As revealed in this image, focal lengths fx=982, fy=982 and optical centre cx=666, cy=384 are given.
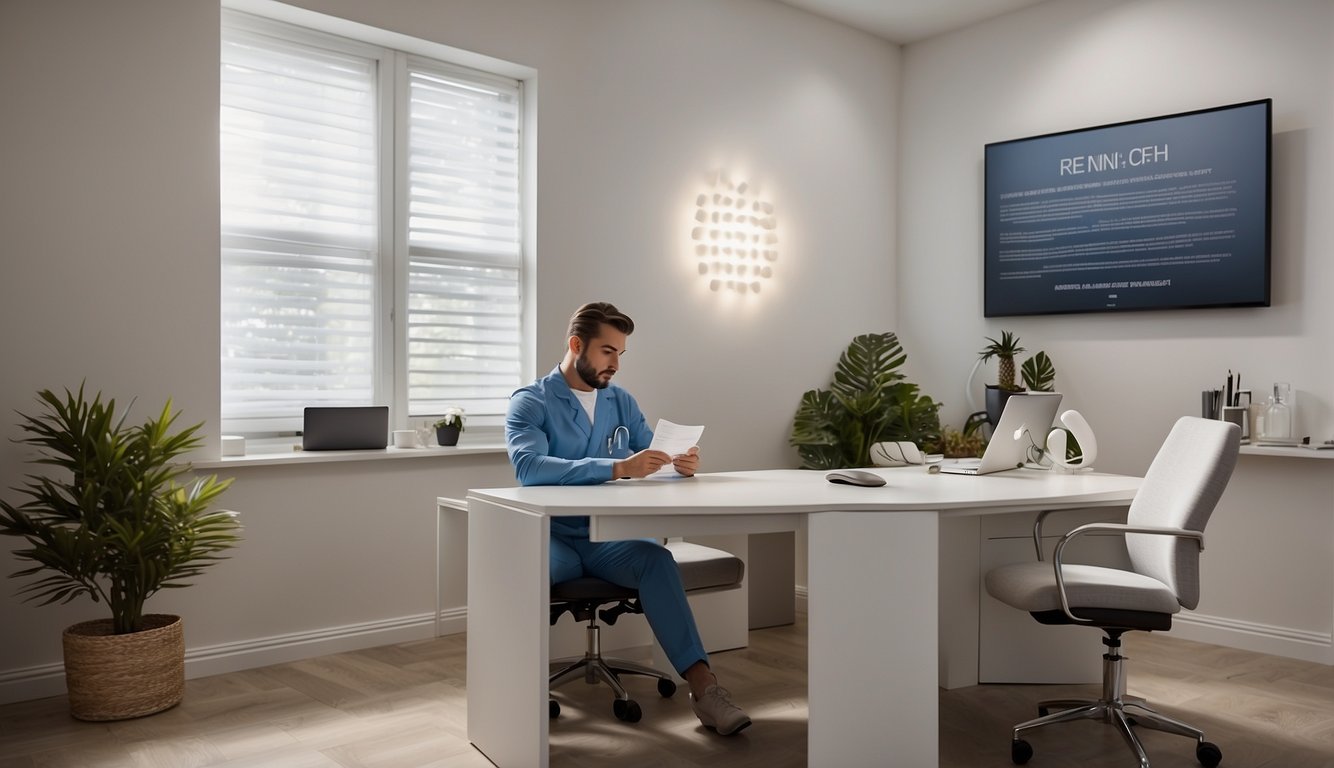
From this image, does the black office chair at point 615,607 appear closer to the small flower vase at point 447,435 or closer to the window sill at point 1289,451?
the small flower vase at point 447,435

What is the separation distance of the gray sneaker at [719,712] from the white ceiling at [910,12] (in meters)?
3.91

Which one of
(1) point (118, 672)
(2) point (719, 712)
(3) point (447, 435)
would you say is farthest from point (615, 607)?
(1) point (118, 672)

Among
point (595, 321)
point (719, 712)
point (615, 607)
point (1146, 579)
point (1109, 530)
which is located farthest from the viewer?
point (615, 607)

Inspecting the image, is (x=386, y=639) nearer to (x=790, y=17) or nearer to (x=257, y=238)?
(x=257, y=238)

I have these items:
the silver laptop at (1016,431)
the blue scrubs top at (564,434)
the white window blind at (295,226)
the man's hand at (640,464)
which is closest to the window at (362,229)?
the white window blind at (295,226)

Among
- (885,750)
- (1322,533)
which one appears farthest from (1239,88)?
(885,750)

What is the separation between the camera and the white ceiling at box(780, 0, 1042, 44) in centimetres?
532

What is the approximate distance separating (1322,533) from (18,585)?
500 centimetres

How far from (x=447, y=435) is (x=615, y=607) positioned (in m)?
1.31

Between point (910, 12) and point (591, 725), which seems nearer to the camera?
point (591, 725)

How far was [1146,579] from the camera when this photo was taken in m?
2.86

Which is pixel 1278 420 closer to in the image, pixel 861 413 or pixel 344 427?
pixel 861 413

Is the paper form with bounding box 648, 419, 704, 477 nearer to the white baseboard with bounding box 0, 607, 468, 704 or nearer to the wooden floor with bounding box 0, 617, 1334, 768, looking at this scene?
the wooden floor with bounding box 0, 617, 1334, 768

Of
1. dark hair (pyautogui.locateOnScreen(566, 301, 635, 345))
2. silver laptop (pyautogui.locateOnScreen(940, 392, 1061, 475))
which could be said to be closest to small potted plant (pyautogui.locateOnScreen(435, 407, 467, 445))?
dark hair (pyautogui.locateOnScreen(566, 301, 635, 345))
